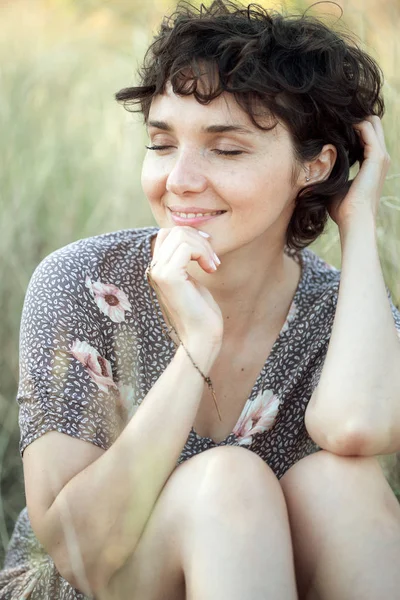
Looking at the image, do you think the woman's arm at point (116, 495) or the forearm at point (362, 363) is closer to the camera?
the woman's arm at point (116, 495)

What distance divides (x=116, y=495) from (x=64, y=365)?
13.7 inches

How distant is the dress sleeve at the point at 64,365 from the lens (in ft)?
6.47

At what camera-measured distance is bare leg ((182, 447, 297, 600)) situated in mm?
1672

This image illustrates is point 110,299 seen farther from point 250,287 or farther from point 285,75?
point 285,75

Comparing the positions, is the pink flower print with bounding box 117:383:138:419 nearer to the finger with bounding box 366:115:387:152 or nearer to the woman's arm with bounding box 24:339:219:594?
the woman's arm with bounding box 24:339:219:594

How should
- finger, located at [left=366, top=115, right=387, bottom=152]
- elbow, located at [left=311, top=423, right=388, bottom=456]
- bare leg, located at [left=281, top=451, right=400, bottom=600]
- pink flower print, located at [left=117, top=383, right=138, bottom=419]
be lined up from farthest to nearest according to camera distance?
finger, located at [left=366, top=115, right=387, bottom=152], pink flower print, located at [left=117, top=383, right=138, bottom=419], elbow, located at [left=311, top=423, right=388, bottom=456], bare leg, located at [left=281, top=451, right=400, bottom=600]

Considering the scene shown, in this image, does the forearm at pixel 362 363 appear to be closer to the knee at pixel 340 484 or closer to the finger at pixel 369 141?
the knee at pixel 340 484

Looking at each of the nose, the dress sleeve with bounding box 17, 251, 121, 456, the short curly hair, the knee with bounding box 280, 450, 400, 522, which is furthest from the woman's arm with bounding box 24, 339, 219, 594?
the short curly hair

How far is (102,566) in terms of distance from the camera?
1850mm

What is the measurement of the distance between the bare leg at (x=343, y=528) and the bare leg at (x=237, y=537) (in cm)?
12

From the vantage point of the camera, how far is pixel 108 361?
2.16 meters

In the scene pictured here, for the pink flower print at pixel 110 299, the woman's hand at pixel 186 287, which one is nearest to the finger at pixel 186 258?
the woman's hand at pixel 186 287

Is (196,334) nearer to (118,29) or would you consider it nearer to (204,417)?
(204,417)

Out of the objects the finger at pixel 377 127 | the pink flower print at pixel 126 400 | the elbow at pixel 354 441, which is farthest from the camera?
the finger at pixel 377 127
